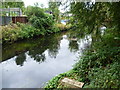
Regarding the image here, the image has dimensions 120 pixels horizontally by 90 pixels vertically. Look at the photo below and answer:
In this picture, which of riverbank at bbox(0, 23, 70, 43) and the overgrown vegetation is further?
the overgrown vegetation

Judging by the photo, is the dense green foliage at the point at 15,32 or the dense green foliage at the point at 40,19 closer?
the dense green foliage at the point at 15,32

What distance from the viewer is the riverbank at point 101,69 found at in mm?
2240

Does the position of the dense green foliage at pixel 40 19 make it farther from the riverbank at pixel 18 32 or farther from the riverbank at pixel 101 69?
the riverbank at pixel 101 69

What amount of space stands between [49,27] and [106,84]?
986cm

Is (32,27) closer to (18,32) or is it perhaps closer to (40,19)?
(40,19)

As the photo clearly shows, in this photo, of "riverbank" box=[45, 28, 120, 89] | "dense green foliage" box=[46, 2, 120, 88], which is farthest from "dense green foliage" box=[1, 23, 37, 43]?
"riverbank" box=[45, 28, 120, 89]

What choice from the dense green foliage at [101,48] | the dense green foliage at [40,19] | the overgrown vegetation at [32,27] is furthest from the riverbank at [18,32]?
the dense green foliage at [101,48]

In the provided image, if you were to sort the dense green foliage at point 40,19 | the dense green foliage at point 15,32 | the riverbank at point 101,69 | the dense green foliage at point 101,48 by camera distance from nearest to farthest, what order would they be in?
the riverbank at point 101,69, the dense green foliage at point 101,48, the dense green foliage at point 15,32, the dense green foliage at point 40,19

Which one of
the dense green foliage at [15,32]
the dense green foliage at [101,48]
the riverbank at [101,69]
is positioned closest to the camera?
the riverbank at [101,69]

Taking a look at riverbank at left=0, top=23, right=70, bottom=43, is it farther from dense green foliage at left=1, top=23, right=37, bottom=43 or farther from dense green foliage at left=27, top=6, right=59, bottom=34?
dense green foliage at left=27, top=6, right=59, bottom=34

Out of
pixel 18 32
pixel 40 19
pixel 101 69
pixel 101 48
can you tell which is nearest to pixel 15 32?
pixel 18 32

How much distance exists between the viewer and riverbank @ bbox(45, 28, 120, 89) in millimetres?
2240

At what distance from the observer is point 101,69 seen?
267 centimetres

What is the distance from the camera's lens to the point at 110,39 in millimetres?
3375
